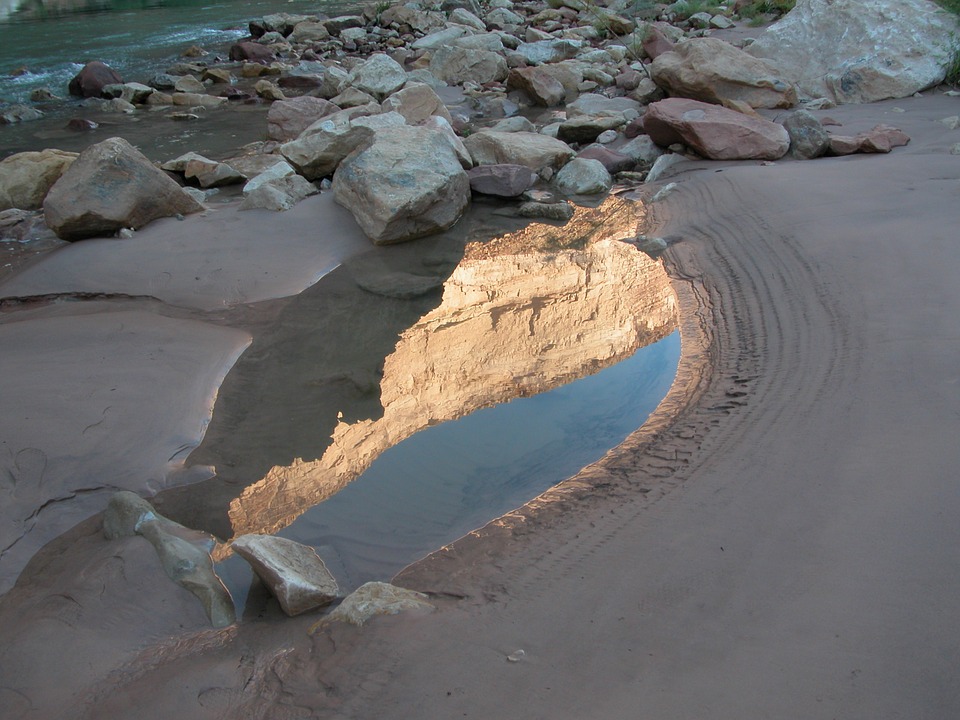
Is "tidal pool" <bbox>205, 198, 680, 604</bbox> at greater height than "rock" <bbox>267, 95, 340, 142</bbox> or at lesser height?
lesser

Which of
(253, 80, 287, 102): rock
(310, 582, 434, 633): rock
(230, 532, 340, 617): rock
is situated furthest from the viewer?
(253, 80, 287, 102): rock

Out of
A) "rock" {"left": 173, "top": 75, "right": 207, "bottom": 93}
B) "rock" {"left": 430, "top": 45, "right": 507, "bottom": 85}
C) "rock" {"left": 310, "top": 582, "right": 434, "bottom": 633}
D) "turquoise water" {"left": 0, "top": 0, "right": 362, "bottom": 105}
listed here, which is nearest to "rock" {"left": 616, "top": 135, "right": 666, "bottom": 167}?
A: "rock" {"left": 430, "top": 45, "right": 507, "bottom": 85}

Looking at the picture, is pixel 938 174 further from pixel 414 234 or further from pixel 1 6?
pixel 1 6

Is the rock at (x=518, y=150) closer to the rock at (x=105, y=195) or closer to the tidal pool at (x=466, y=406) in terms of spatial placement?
the tidal pool at (x=466, y=406)

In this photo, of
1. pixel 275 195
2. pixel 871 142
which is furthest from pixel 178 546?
pixel 871 142

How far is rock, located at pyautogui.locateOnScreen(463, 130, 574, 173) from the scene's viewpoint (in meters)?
7.43

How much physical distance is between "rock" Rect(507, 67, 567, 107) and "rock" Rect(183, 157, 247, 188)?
478cm

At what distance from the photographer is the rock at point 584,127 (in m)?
8.36

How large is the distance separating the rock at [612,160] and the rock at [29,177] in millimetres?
4849

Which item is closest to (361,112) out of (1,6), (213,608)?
(213,608)

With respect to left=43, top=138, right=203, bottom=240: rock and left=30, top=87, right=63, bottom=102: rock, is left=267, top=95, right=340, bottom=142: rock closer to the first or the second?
left=43, top=138, right=203, bottom=240: rock

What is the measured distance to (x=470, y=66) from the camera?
1170 cm

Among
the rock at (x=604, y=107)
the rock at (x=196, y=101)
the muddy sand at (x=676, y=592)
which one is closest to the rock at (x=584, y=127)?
the rock at (x=604, y=107)

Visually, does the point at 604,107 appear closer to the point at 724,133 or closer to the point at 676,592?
the point at 724,133
